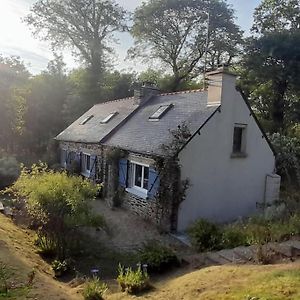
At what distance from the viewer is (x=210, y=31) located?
1222 inches

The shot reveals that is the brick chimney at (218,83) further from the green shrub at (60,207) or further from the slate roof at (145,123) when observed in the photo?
the green shrub at (60,207)

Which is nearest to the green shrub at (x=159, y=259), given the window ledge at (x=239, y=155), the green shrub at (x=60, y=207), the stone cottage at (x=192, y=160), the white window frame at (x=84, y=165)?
the green shrub at (x=60, y=207)

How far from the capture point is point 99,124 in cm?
2070

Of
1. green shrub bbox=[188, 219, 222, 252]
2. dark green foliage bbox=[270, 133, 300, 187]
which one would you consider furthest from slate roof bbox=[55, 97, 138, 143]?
green shrub bbox=[188, 219, 222, 252]

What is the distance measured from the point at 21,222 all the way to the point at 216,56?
25.1 m

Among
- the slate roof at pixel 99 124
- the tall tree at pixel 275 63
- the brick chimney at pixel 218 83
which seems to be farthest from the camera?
the tall tree at pixel 275 63

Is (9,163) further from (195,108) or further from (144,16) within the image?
(144,16)

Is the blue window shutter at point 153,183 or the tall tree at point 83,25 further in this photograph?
the tall tree at point 83,25

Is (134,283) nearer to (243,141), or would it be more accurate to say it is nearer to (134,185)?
(134,185)

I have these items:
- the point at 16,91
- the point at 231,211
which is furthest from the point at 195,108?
the point at 16,91

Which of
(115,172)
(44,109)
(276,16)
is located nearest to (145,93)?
(115,172)

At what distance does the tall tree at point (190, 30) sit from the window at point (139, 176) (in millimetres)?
19027

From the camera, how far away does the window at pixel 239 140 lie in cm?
1422

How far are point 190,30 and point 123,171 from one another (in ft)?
69.0
